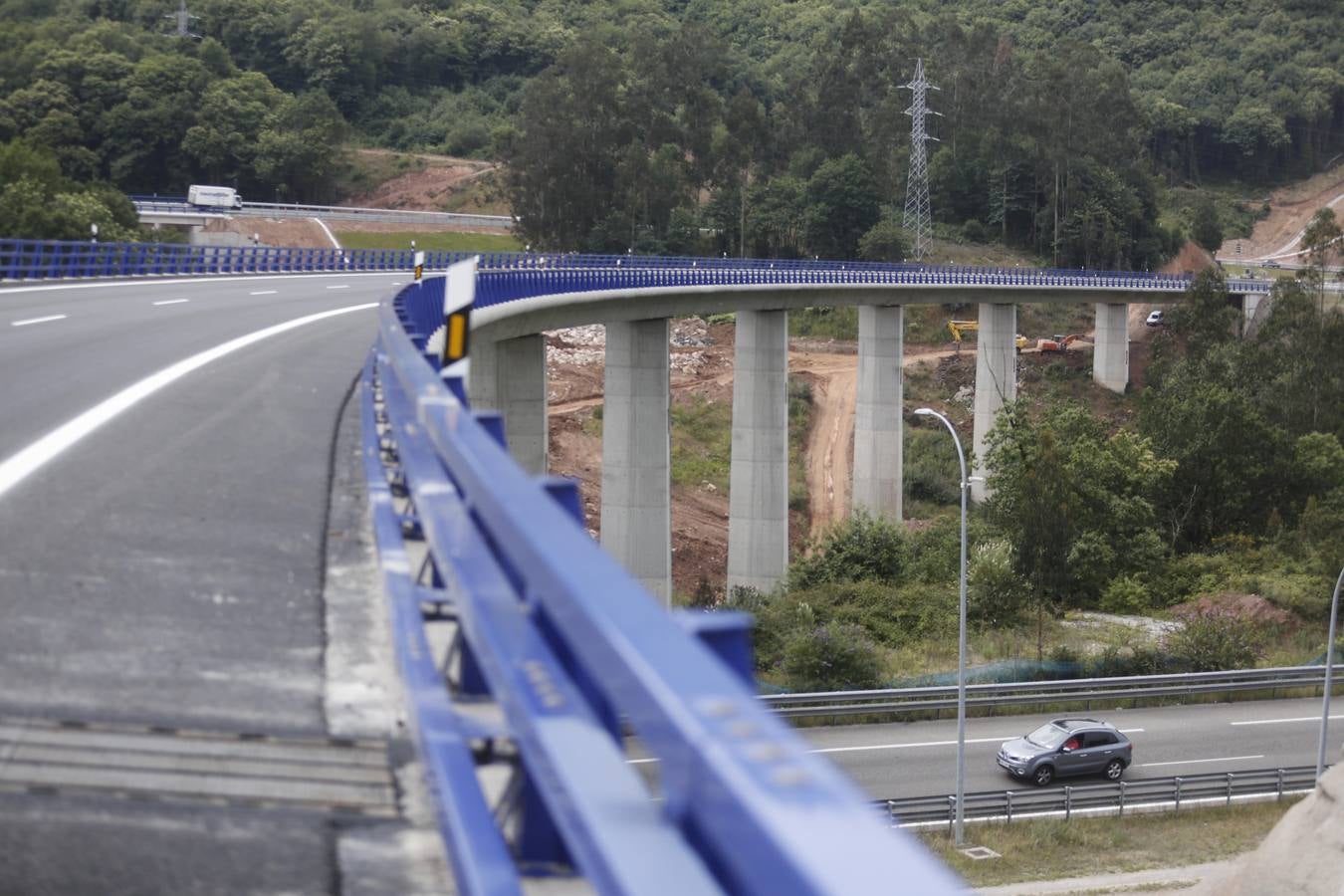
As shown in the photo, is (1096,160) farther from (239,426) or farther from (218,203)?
(239,426)

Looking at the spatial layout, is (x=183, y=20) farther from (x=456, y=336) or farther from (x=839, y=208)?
(x=456, y=336)

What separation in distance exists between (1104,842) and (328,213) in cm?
10334

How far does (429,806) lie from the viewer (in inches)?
168

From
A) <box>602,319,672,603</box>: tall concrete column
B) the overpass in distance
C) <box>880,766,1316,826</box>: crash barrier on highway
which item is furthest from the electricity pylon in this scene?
the overpass in distance

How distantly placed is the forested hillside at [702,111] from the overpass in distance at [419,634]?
90157 mm

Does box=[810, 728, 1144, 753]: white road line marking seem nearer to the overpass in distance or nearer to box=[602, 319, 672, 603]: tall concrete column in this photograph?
the overpass in distance

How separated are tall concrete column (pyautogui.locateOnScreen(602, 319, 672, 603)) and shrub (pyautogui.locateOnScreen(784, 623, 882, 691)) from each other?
13376mm

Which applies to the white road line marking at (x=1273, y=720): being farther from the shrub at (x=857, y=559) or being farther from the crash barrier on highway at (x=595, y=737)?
the crash barrier on highway at (x=595, y=737)

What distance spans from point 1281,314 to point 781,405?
120ft

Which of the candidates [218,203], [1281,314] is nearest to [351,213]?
[218,203]

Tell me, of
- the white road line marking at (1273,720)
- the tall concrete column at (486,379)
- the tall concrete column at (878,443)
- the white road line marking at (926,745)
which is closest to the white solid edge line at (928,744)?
the white road line marking at (926,745)

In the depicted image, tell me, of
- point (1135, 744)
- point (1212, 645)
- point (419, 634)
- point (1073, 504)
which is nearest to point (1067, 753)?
point (1135, 744)

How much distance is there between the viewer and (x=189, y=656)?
18.8 feet

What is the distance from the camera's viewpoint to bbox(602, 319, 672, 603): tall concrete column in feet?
173
